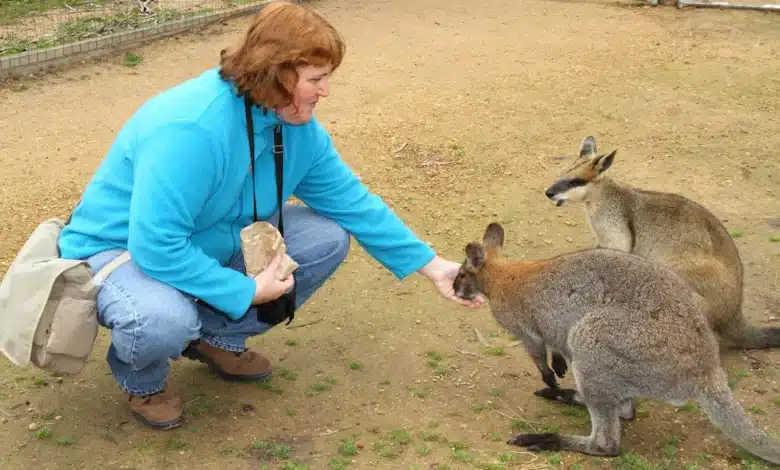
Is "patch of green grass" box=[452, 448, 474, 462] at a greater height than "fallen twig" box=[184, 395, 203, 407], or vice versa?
"patch of green grass" box=[452, 448, 474, 462]

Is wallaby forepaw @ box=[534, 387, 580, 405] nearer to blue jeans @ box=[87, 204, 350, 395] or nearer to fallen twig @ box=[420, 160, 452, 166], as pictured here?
blue jeans @ box=[87, 204, 350, 395]

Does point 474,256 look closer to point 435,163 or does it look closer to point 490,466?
point 490,466

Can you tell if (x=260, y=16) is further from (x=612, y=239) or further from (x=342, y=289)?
(x=612, y=239)

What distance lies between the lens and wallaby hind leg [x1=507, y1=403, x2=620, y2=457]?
10.3 feet

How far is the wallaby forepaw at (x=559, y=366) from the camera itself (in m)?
3.61

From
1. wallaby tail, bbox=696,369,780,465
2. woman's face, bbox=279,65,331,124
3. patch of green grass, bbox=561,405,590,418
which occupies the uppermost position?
woman's face, bbox=279,65,331,124

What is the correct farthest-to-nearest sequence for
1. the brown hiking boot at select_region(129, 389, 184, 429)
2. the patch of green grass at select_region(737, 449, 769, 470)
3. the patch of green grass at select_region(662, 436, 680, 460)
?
the brown hiking boot at select_region(129, 389, 184, 429)
the patch of green grass at select_region(662, 436, 680, 460)
the patch of green grass at select_region(737, 449, 769, 470)

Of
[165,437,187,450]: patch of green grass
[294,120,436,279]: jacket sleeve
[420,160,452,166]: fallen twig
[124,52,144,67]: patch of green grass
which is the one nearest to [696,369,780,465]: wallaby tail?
[294,120,436,279]: jacket sleeve

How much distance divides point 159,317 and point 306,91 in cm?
88

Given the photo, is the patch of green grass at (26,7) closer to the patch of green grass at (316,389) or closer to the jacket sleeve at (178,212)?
the patch of green grass at (316,389)

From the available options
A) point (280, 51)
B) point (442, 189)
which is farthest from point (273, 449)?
Answer: point (442, 189)

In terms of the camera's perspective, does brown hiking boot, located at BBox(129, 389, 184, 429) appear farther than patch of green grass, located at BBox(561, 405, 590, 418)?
No

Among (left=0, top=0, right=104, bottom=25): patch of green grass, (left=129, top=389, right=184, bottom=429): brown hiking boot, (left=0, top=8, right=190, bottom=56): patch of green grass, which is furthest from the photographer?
(left=0, top=0, right=104, bottom=25): patch of green grass

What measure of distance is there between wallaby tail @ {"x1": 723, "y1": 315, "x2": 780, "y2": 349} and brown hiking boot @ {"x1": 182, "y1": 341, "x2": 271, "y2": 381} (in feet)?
6.54
